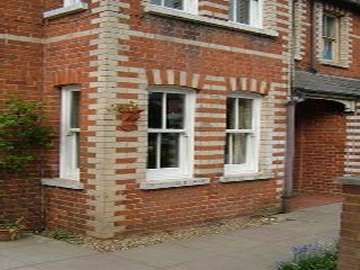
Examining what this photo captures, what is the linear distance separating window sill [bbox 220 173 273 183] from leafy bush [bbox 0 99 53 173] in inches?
130

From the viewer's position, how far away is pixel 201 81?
35.2 ft

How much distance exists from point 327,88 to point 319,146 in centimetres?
227

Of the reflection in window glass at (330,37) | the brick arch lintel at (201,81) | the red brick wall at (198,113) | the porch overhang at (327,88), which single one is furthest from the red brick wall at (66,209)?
the reflection in window glass at (330,37)

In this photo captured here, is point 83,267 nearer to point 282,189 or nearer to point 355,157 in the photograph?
point 282,189

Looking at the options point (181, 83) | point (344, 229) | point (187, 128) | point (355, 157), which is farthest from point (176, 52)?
point (355, 157)

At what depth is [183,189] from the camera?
10484 millimetres

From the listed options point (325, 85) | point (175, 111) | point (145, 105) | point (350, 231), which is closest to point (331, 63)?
point (325, 85)

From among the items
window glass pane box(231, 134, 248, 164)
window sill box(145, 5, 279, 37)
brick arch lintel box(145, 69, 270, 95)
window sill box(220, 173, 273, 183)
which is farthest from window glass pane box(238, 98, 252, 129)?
window sill box(145, 5, 279, 37)

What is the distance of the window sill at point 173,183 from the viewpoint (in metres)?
9.88

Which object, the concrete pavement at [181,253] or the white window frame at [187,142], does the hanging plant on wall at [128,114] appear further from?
the concrete pavement at [181,253]

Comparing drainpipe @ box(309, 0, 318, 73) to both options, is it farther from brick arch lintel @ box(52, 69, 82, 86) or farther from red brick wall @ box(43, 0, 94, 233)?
brick arch lintel @ box(52, 69, 82, 86)

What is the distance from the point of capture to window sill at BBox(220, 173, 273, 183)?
1130cm

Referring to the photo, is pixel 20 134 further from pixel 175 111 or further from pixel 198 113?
pixel 198 113

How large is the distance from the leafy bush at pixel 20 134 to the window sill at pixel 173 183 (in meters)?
1.87
